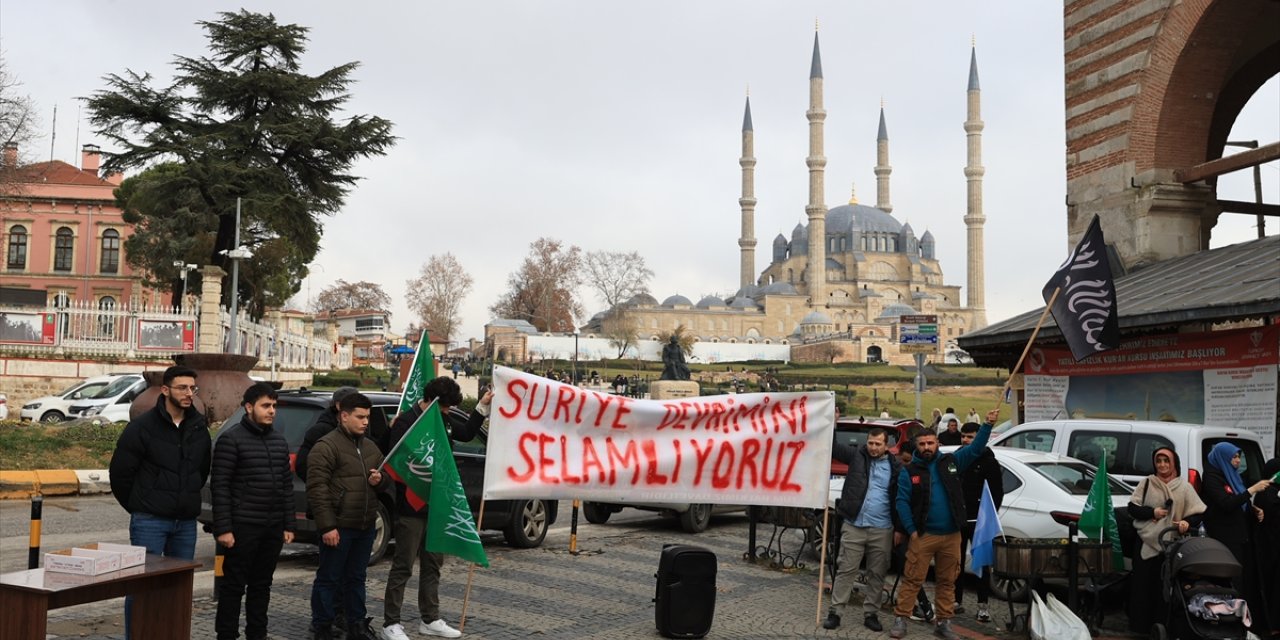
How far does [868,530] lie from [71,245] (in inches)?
2510

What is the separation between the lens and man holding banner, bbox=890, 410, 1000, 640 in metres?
7.93

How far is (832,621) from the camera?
8.15 m

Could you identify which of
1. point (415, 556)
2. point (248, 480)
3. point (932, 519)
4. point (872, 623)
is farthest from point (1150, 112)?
point (248, 480)

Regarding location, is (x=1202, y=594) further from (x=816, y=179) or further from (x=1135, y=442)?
(x=816, y=179)

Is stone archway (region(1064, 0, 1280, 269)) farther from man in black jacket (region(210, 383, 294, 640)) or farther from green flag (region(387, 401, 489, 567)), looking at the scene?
man in black jacket (region(210, 383, 294, 640))

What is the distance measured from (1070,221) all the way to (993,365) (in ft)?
9.04

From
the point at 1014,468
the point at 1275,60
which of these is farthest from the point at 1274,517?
the point at 1275,60

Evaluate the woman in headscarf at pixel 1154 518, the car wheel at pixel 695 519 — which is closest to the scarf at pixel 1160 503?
the woman in headscarf at pixel 1154 518

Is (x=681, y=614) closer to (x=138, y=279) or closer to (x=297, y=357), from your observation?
(x=297, y=357)

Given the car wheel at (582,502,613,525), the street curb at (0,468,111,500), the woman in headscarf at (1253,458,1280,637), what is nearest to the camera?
the woman in headscarf at (1253,458,1280,637)

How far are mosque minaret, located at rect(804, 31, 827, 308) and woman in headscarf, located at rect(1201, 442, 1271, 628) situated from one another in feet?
362

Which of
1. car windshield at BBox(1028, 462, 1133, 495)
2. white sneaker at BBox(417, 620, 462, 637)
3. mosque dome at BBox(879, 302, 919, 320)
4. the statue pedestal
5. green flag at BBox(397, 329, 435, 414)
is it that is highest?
mosque dome at BBox(879, 302, 919, 320)

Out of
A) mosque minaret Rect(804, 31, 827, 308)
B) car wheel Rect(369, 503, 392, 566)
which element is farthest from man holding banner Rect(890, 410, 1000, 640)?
mosque minaret Rect(804, 31, 827, 308)

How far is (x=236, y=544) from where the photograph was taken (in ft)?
20.6
